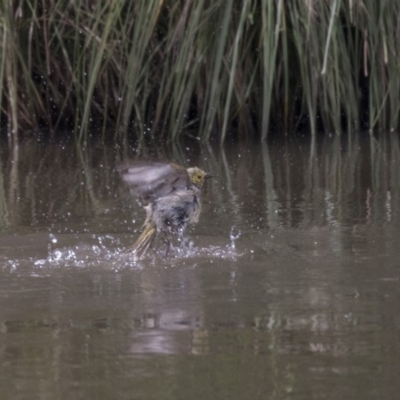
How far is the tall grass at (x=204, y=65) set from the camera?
32.9 ft

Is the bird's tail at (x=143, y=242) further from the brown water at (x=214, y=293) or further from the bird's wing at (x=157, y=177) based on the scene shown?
the bird's wing at (x=157, y=177)

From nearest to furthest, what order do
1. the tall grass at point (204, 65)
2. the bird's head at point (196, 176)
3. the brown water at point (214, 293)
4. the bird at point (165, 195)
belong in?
the brown water at point (214, 293), the bird at point (165, 195), the bird's head at point (196, 176), the tall grass at point (204, 65)

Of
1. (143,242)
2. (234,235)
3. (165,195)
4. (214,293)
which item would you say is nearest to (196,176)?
(165,195)

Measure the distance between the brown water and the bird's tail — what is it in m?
0.08

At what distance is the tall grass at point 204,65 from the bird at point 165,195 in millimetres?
3812

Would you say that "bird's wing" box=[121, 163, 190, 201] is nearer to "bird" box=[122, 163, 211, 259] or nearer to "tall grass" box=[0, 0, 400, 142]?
"bird" box=[122, 163, 211, 259]

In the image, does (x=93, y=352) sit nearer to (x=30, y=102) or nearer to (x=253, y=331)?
(x=253, y=331)

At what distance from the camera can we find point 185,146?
10297mm

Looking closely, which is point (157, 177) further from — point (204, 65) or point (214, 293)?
point (204, 65)

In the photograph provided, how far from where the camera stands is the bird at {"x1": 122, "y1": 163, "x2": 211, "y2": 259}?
610cm

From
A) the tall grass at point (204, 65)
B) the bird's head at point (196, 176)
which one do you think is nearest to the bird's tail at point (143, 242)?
the bird's head at point (196, 176)

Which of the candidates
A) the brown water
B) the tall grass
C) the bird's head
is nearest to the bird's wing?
the bird's head

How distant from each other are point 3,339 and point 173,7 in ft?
21.0

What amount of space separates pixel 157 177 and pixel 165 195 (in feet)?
0.38
